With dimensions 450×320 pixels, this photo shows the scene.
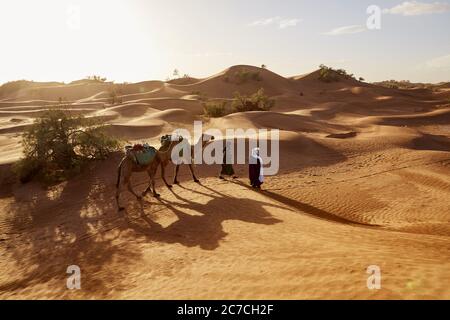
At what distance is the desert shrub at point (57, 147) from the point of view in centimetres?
1388

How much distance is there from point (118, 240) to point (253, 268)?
368 cm

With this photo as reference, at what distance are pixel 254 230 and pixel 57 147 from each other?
376 inches

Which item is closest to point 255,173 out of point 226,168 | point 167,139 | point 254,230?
point 226,168

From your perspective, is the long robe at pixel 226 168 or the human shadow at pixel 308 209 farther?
the long robe at pixel 226 168

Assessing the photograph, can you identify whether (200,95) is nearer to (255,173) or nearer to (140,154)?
(255,173)

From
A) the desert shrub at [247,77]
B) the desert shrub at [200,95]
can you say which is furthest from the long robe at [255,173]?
the desert shrub at [247,77]

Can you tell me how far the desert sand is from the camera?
5480mm

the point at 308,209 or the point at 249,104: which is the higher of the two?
the point at 249,104

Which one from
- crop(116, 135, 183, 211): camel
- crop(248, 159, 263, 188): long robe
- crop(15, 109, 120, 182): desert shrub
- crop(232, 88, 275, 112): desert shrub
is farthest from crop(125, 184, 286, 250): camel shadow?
crop(232, 88, 275, 112): desert shrub

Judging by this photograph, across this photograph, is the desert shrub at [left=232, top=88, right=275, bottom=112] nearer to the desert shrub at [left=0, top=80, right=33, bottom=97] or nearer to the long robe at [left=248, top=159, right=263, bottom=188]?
the long robe at [left=248, top=159, right=263, bottom=188]

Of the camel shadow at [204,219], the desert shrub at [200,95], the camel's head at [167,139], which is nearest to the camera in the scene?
the camel shadow at [204,219]

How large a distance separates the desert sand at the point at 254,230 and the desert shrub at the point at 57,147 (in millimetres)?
582

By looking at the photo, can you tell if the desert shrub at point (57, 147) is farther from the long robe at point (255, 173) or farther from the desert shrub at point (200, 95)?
the desert shrub at point (200, 95)

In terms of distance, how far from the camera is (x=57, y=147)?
14055 mm
